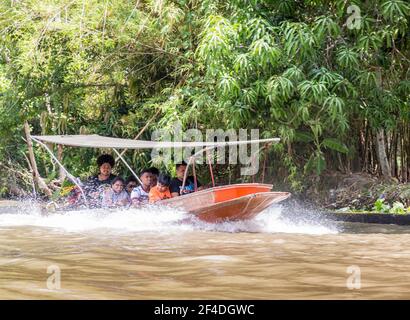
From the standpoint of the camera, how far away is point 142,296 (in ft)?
11.8

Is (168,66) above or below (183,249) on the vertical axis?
above

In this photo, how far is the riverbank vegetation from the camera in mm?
8695

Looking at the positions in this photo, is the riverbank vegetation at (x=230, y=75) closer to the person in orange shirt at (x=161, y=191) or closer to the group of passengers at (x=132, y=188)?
the group of passengers at (x=132, y=188)

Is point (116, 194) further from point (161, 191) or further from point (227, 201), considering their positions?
point (227, 201)

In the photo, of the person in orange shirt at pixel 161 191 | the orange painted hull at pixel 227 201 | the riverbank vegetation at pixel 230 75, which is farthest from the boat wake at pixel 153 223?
the riverbank vegetation at pixel 230 75

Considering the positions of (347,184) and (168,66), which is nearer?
(347,184)

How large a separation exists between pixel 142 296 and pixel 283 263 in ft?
5.39

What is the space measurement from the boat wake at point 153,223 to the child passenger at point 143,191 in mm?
457

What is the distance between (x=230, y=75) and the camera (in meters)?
9.06

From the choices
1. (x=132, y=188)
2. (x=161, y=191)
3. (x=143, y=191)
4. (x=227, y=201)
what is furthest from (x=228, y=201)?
(x=132, y=188)

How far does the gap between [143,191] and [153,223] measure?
1420mm

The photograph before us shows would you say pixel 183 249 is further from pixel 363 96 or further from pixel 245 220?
pixel 363 96

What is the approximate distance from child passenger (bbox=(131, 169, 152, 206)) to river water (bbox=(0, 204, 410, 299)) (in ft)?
2.32
